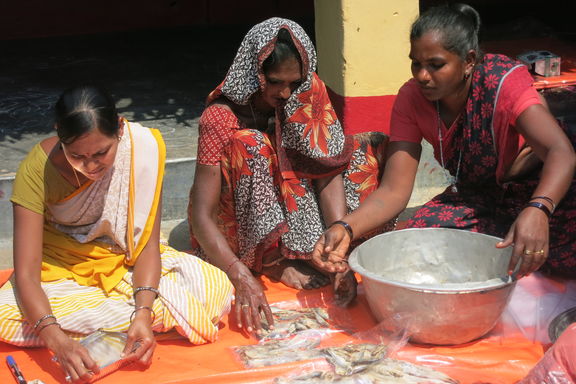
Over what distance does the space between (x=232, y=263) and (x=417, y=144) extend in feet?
3.11

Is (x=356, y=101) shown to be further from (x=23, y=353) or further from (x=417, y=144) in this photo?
(x=23, y=353)

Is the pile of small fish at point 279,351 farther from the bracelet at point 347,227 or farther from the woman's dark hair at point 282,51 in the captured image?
the woman's dark hair at point 282,51

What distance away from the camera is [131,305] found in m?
2.96

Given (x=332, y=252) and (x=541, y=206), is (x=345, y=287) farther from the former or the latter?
(x=541, y=206)

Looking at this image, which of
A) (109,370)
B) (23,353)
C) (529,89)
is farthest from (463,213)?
(23,353)

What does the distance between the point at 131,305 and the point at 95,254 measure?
279mm

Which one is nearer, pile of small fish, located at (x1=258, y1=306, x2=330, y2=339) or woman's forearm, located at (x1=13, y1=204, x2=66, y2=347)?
woman's forearm, located at (x1=13, y1=204, x2=66, y2=347)

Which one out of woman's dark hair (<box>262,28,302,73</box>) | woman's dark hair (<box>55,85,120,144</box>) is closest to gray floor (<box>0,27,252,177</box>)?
woman's dark hair (<box>262,28,302,73</box>)

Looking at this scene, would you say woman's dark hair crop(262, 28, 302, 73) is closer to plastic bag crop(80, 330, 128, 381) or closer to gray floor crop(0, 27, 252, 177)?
plastic bag crop(80, 330, 128, 381)

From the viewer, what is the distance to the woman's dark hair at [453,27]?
292 cm

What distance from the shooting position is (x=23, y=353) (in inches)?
114

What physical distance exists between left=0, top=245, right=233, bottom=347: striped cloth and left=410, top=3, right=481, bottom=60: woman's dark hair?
125 centimetres

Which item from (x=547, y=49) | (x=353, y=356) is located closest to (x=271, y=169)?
(x=353, y=356)

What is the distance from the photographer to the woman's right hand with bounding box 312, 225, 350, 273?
2938mm
